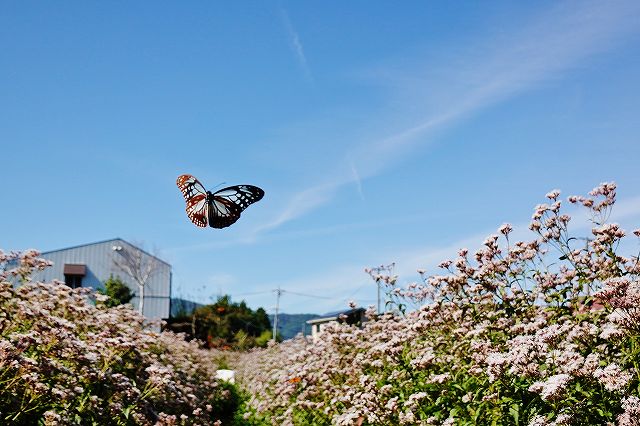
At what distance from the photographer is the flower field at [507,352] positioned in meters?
4.83

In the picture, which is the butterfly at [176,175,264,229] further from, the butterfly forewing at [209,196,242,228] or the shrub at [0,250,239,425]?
the shrub at [0,250,239,425]

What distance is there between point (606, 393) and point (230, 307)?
5124 cm

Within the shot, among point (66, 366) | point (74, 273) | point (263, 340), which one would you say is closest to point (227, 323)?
point (263, 340)

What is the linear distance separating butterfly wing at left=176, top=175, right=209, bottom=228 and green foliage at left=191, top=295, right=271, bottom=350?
34871 mm

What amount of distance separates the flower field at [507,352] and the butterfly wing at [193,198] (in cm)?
274

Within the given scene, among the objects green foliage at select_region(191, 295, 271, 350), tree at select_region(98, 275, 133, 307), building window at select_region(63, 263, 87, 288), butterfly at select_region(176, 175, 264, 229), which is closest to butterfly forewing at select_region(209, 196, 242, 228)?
butterfly at select_region(176, 175, 264, 229)

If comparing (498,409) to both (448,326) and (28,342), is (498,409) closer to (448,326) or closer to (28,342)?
(448,326)

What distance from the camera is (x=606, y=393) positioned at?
492 cm

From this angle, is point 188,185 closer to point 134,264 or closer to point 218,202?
point 218,202

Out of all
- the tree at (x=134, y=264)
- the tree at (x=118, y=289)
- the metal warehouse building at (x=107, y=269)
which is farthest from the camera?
the tree at (x=134, y=264)

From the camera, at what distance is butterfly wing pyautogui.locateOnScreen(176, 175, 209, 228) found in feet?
17.9

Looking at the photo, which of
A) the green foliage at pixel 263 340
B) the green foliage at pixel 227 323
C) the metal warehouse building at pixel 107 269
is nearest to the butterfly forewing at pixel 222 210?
the green foliage at pixel 227 323

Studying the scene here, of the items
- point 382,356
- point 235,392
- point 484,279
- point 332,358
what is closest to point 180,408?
point 332,358

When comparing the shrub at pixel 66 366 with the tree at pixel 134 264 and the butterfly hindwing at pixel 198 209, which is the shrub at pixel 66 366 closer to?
the butterfly hindwing at pixel 198 209
